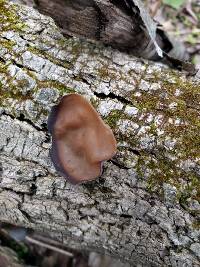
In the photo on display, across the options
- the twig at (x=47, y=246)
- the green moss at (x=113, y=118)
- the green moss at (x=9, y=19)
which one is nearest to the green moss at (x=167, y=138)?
the green moss at (x=113, y=118)

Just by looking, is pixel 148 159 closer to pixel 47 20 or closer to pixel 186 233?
pixel 186 233

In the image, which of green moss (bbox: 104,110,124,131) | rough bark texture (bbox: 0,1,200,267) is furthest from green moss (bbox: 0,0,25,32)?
green moss (bbox: 104,110,124,131)

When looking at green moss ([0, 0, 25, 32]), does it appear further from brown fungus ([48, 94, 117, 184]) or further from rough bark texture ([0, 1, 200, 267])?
brown fungus ([48, 94, 117, 184])

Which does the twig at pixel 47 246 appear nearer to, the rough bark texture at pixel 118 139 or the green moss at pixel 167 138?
the rough bark texture at pixel 118 139

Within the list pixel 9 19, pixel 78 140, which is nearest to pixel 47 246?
pixel 78 140

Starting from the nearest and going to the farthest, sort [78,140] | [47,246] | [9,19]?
1. [78,140]
2. [9,19]
3. [47,246]

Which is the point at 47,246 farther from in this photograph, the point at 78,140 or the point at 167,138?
the point at 167,138
